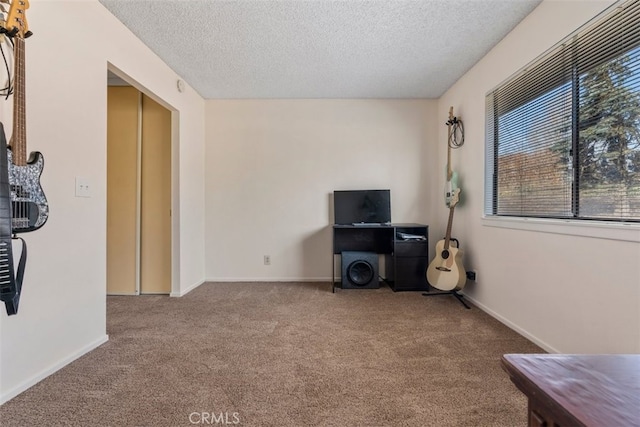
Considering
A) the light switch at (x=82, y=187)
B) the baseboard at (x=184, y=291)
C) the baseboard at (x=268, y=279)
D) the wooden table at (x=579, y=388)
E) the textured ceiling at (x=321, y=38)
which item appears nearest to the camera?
the wooden table at (x=579, y=388)

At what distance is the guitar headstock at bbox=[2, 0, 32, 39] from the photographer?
1.36m

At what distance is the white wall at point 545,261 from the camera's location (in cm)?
147

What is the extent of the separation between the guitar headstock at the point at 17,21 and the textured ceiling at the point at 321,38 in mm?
739

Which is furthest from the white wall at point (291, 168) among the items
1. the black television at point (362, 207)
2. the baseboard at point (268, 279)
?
the black television at point (362, 207)

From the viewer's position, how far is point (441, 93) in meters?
3.57

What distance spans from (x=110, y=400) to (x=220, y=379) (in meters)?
0.52

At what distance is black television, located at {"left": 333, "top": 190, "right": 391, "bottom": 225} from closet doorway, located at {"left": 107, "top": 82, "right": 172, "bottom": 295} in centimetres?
205

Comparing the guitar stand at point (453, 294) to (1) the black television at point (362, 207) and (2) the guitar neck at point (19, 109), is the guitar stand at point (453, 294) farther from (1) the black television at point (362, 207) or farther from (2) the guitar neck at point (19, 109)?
(2) the guitar neck at point (19, 109)

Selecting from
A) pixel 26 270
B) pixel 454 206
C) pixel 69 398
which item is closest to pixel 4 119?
pixel 26 270

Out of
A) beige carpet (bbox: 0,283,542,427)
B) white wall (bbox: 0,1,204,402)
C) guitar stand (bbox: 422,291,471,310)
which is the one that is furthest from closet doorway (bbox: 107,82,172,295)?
guitar stand (bbox: 422,291,471,310)

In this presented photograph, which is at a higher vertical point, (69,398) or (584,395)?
(584,395)

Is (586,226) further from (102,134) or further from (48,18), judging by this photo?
(48,18)

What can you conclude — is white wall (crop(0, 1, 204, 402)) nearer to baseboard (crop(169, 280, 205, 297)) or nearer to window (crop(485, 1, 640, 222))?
baseboard (crop(169, 280, 205, 297))

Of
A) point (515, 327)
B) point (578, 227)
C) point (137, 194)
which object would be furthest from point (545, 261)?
point (137, 194)
